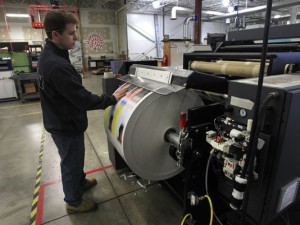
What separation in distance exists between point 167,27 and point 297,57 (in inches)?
438

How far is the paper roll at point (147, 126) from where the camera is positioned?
48.2 inches

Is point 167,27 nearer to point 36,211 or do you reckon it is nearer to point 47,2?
point 47,2

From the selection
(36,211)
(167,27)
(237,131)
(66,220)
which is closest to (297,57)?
(237,131)

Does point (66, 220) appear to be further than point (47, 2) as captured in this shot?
No

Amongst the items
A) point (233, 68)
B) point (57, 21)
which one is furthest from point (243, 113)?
point (57, 21)

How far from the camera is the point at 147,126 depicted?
1259 millimetres

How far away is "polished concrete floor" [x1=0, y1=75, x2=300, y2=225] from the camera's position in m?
1.59

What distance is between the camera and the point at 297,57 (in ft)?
3.94

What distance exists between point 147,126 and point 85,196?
1.02 meters

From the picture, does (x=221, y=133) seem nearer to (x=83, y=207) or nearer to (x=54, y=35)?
(x=54, y=35)

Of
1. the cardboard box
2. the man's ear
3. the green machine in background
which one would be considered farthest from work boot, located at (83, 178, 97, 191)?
the green machine in background

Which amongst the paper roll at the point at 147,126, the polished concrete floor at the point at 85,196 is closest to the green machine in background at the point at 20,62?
the polished concrete floor at the point at 85,196

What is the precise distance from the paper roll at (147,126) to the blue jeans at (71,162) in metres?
0.29

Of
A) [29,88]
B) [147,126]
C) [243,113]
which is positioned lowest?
[29,88]
